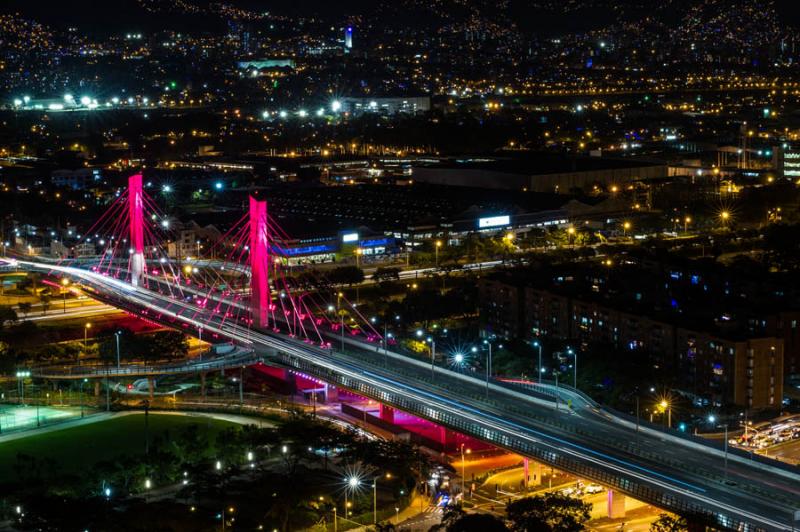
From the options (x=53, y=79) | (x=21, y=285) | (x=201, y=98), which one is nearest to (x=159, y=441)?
(x=21, y=285)

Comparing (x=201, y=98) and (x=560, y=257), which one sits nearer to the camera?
(x=560, y=257)

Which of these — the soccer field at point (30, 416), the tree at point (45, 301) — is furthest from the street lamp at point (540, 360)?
the tree at point (45, 301)

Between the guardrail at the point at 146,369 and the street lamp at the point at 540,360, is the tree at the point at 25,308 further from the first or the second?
the street lamp at the point at 540,360

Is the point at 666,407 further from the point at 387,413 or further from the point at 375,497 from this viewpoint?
the point at 375,497

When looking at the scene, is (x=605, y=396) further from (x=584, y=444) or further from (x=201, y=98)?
(x=201, y=98)

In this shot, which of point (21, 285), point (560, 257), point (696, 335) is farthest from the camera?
point (560, 257)

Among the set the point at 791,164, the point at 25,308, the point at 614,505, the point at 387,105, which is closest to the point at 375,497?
the point at 614,505

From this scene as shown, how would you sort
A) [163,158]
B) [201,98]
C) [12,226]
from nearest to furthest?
[12,226] → [163,158] → [201,98]
